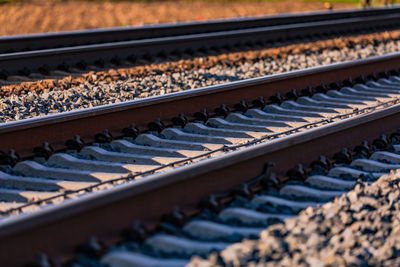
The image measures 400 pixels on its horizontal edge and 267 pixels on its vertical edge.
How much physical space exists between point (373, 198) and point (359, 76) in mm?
4590

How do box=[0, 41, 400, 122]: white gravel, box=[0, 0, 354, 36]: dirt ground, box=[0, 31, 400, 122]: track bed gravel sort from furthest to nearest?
box=[0, 0, 354, 36]: dirt ground < box=[0, 31, 400, 122]: track bed gravel < box=[0, 41, 400, 122]: white gravel

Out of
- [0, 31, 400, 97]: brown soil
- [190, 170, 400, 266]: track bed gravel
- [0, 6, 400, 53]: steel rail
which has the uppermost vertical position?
[0, 6, 400, 53]: steel rail

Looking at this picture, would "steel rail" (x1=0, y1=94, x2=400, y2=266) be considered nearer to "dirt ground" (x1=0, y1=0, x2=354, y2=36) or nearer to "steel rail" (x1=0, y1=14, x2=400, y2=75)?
"steel rail" (x1=0, y1=14, x2=400, y2=75)

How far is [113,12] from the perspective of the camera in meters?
22.6

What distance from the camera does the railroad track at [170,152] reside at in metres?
3.64

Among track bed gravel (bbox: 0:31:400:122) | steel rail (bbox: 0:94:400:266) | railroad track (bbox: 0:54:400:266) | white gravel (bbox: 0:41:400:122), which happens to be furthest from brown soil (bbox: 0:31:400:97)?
steel rail (bbox: 0:94:400:266)

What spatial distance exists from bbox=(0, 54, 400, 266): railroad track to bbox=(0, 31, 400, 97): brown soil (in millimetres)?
2237

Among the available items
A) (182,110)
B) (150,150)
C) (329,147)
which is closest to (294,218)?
(329,147)

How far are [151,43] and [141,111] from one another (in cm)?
452

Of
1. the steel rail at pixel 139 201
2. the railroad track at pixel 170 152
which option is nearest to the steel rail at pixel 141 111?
the railroad track at pixel 170 152

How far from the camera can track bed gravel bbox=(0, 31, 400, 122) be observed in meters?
7.18

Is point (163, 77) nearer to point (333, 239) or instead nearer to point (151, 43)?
point (151, 43)

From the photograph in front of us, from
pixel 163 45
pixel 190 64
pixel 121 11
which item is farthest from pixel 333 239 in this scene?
pixel 121 11

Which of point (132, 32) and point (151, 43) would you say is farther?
point (132, 32)
